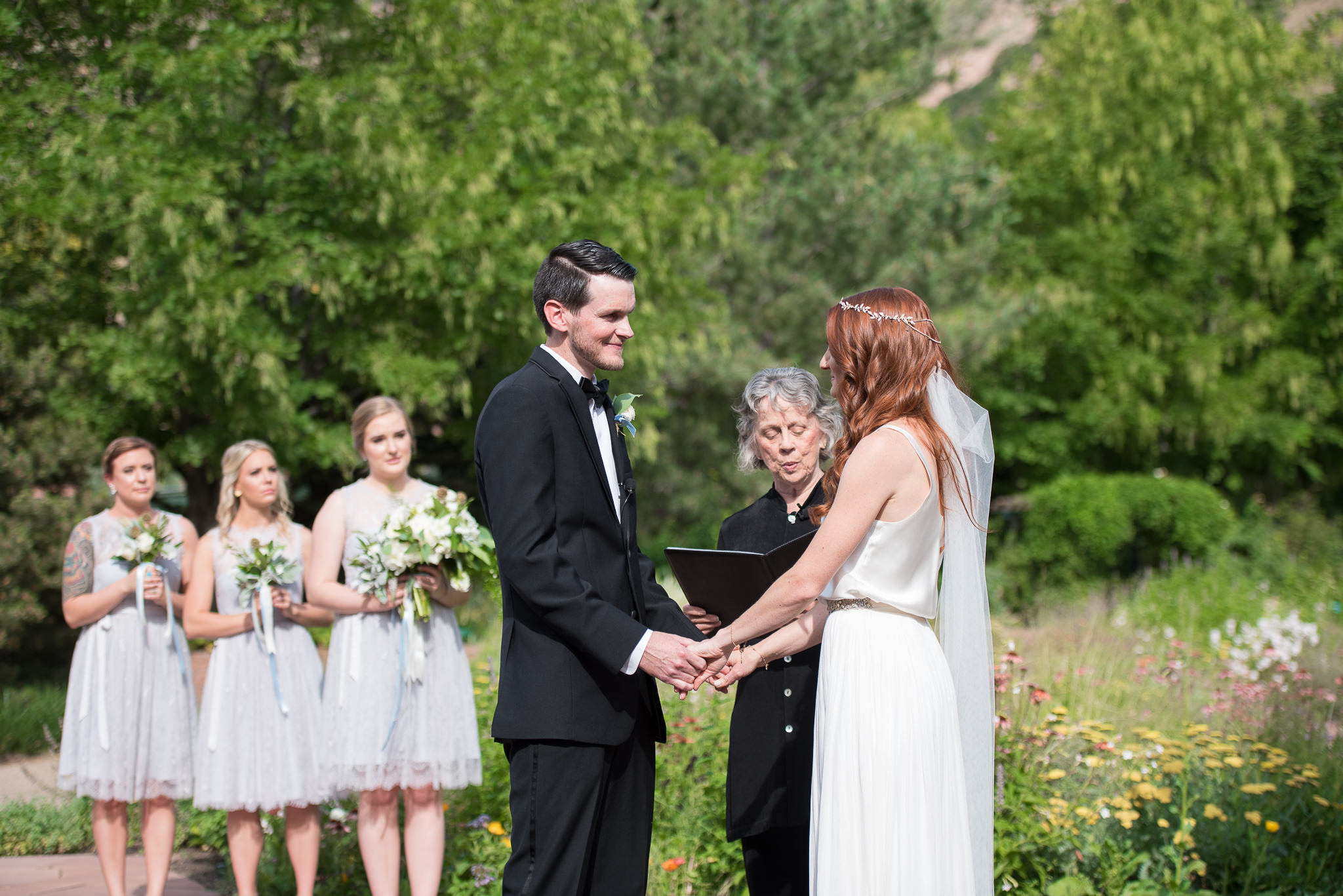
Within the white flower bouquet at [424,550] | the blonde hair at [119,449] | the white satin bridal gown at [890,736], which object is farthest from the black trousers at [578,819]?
the blonde hair at [119,449]

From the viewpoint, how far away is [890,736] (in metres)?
2.92

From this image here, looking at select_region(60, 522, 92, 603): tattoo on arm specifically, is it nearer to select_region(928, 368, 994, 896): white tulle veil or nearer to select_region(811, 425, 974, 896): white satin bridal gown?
select_region(811, 425, 974, 896): white satin bridal gown

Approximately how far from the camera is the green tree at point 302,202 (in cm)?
964

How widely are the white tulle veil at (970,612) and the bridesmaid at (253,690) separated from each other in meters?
2.83

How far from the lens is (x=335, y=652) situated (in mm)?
Answer: 4535

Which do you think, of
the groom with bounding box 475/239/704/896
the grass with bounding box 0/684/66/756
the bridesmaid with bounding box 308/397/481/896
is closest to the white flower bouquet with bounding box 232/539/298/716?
the bridesmaid with bounding box 308/397/481/896

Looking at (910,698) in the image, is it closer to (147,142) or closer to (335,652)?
(335,652)

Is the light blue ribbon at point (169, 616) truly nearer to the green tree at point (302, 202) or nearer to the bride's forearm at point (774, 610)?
the bride's forearm at point (774, 610)

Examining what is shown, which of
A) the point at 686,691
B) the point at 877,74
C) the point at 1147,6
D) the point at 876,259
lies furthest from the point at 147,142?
the point at 1147,6

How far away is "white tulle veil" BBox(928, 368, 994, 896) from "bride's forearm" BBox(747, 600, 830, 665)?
0.37 m

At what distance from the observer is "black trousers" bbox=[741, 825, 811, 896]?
138 inches

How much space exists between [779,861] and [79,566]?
342 centimetres

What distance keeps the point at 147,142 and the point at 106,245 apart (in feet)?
7.24

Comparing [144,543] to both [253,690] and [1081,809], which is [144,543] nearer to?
[253,690]
